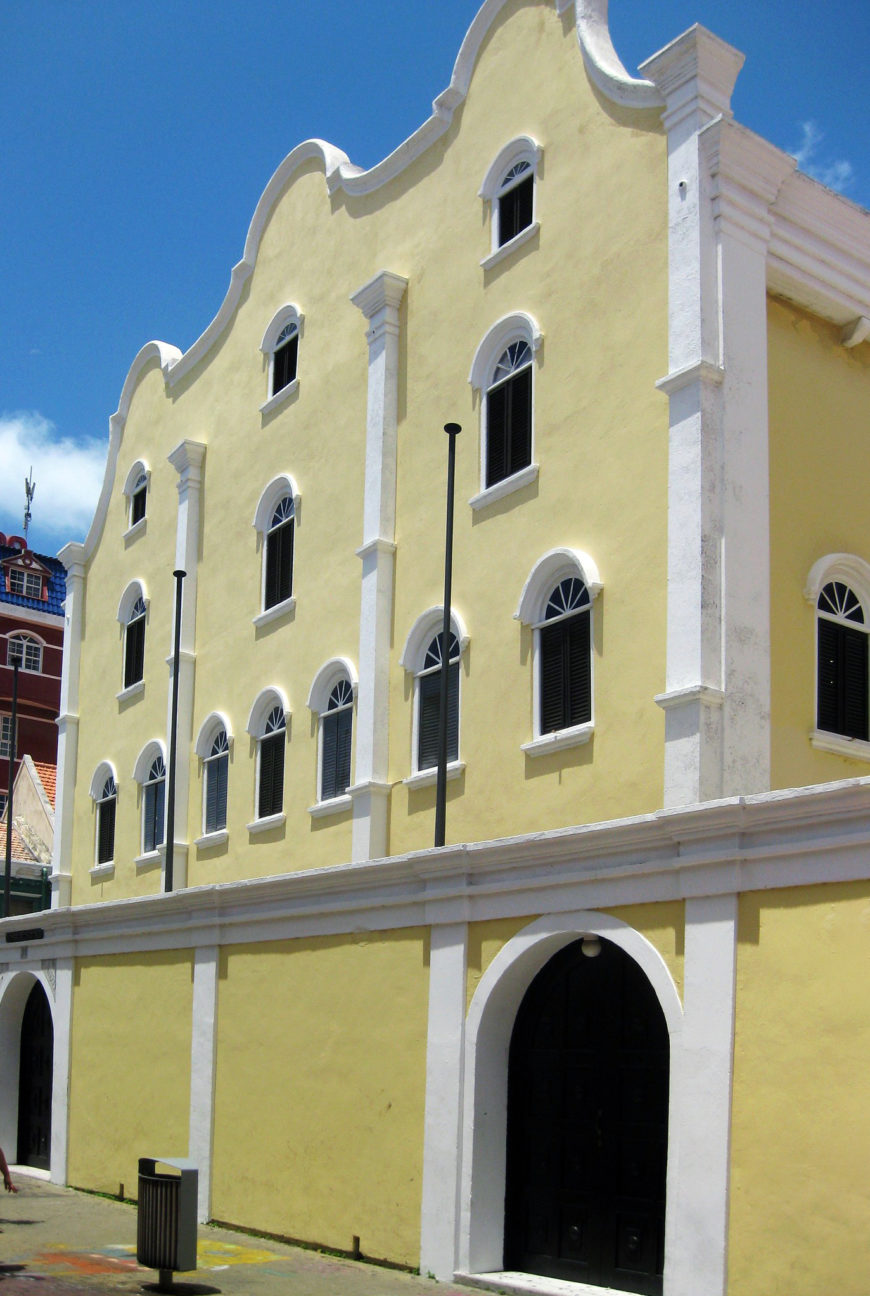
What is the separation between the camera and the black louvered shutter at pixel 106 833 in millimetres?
25688

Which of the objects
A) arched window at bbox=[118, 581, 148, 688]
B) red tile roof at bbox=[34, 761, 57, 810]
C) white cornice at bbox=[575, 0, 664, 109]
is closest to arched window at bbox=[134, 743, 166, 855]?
arched window at bbox=[118, 581, 148, 688]

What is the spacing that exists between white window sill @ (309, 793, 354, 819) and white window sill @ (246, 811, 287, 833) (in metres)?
0.87

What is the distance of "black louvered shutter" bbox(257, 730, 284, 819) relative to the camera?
→ 20.5m

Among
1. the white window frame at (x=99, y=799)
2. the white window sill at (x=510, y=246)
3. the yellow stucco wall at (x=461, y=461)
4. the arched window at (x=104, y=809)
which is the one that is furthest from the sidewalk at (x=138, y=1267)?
the white window sill at (x=510, y=246)

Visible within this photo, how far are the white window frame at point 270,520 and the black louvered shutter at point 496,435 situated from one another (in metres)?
4.30

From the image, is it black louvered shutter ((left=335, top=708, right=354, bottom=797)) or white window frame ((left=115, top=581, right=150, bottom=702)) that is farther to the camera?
white window frame ((left=115, top=581, right=150, bottom=702))

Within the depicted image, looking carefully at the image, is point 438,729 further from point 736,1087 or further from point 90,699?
point 90,699

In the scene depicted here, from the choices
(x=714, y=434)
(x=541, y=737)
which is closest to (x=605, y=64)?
(x=714, y=434)

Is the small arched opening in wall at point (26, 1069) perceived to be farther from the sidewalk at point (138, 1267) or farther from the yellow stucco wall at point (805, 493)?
the yellow stucco wall at point (805, 493)

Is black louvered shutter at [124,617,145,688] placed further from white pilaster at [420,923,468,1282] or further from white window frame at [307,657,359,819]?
white pilaster at [420,923,468,1282]

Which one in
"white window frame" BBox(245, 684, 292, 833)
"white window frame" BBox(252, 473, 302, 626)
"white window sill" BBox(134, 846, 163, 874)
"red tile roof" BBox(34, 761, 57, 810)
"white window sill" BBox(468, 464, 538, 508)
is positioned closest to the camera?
"white window sill" BBox(468, 464, 538, 508)

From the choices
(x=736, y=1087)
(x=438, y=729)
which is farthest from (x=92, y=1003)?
(x=736, y=1087)

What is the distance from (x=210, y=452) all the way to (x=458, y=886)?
453 inches

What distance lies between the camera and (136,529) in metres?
26.0
